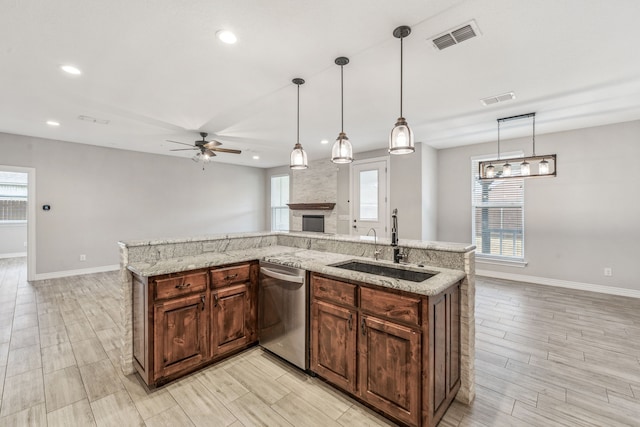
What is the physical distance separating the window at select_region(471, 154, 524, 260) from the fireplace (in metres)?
3.50

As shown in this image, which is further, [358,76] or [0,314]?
[0,314]

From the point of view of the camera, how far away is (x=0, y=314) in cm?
372

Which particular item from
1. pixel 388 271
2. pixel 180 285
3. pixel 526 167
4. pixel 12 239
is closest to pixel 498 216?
pixel 526 167

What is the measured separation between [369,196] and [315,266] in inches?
167

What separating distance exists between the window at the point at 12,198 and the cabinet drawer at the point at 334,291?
10.4 m

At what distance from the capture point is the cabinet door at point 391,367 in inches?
67.4

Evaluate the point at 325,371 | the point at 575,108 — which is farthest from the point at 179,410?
the point at 575,108

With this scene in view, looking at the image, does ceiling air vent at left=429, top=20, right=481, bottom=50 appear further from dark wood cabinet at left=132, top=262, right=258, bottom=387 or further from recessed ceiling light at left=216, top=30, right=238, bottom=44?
dark wood cabinet at left=132, top=262, right=258, bottom=387

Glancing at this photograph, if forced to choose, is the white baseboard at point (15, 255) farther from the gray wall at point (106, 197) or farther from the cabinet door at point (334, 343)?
the cabinet door at point (334, 343)

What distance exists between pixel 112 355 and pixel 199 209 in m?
5.42

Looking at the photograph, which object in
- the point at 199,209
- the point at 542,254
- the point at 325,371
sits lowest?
the point at 325,371

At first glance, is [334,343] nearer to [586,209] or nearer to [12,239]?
[586,209]

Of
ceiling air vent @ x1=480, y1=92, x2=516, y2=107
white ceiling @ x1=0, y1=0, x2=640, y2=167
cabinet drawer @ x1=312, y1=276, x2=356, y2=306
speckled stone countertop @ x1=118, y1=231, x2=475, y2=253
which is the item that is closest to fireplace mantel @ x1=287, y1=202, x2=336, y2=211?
white ceiling @ x1=0, y1=0, x2=640, y2=167

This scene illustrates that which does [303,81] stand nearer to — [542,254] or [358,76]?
[358,76]
